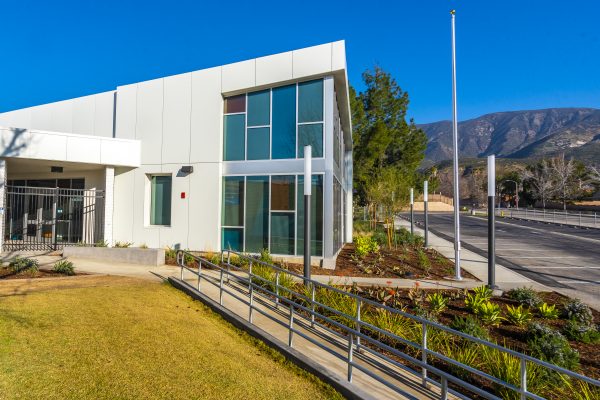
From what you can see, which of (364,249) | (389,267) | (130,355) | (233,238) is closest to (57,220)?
(233,238)

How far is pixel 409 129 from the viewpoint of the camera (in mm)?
32156

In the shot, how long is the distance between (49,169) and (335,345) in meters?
16.5

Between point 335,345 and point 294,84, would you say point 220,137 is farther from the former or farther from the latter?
point 335,345

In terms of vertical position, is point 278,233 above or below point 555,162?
below

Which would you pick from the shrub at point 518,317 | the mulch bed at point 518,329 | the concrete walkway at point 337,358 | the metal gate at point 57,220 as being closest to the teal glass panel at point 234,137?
the metal gate at point 57,220

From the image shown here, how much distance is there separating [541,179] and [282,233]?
68618 millimetres

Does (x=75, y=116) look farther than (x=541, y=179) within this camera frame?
No

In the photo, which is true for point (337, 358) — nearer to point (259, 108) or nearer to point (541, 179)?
point (259, 108)

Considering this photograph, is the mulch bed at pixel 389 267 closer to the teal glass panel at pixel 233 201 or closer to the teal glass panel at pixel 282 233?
the teal glass panel at pixel 282 233

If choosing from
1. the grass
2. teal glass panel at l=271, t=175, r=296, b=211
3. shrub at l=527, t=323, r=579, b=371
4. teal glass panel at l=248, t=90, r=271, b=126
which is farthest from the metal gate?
shrub at l=527, t=323, r=579, b=371

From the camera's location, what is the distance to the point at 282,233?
11.9 metres

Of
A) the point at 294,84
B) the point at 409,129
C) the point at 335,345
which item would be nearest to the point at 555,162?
the point at 409,129

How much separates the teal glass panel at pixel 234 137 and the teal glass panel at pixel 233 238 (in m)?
2.64

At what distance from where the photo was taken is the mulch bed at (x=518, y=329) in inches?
190
